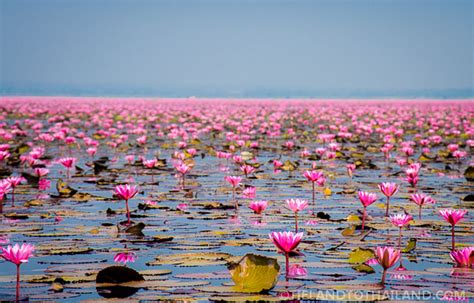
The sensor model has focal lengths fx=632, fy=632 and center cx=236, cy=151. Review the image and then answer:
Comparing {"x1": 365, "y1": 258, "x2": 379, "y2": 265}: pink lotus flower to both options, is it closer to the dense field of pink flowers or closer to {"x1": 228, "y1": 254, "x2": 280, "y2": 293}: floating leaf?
the dense field of pink flowers

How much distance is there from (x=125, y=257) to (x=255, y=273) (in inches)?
44.9

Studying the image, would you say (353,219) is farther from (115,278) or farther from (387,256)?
(115,278)

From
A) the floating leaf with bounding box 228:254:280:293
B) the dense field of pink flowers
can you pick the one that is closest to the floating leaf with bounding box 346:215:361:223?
the dense field of pink flowers

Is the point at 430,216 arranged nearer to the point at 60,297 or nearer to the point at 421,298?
the point at 421,298

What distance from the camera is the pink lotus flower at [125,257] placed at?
3.98 metres

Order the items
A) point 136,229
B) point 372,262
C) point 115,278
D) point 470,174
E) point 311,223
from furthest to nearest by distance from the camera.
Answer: point 470,174, point 311,223, point 136,229, point 372,262, point 115,278

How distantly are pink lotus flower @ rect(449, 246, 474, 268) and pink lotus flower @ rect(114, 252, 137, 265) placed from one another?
1992mm

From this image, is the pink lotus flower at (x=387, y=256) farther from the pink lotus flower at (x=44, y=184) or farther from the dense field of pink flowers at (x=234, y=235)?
the pink lotus flower at (x=44, y=184)

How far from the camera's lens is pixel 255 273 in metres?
3.27

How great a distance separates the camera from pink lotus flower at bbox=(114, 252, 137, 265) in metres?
3.98

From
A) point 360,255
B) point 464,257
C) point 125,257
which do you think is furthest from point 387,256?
point 125,257

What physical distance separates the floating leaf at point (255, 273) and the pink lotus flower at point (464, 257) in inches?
48.5

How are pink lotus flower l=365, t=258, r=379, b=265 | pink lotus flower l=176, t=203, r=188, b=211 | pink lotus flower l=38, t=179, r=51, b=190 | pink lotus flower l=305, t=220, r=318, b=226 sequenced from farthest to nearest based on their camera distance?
1. pink lotus flower l=38, t=179, r=51, b=190
2. pink lotus flower l=176, t=203, r=188, b=211
3. pink lotus flower l=305, t=220, r=318, b=226
4. pink lotus flower l=365, t=258, r=379, b=265

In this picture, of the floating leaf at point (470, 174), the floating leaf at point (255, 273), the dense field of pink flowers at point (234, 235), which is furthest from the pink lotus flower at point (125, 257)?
the floating leaf at point (470, 174)
